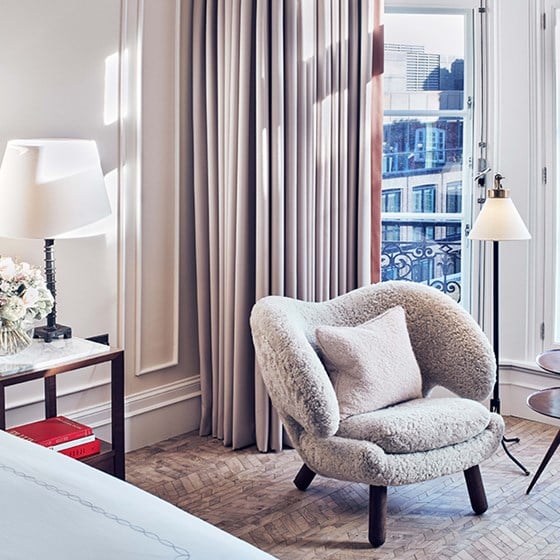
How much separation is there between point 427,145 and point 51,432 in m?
2.25

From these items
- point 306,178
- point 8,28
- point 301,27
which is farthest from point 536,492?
point 8,28

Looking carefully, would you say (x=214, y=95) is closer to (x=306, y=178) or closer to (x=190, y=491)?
(x=306, y=178)

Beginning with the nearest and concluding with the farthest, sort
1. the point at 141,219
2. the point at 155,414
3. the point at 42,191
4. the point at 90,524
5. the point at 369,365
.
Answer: the point at 90,524
the point at 42,191
the point at 369,365
the point at 141,219
the point at 155,414

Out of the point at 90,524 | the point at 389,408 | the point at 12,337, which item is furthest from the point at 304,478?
the point at 90,524

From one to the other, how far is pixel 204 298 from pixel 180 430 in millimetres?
620

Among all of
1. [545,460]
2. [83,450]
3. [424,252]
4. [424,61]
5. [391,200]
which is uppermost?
[424,61]

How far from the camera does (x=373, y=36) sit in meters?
3.45

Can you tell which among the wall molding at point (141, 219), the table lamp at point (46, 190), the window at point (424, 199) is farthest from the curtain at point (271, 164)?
the table lamp at point (46, 190)

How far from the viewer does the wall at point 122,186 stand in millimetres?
2955

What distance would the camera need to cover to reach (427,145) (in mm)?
3910

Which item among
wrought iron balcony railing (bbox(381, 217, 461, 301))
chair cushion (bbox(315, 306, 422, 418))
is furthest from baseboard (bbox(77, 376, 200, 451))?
wrought iron balcony railing (bbox(381, 217, 461, 301))

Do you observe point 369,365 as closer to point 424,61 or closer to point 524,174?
point 524,174

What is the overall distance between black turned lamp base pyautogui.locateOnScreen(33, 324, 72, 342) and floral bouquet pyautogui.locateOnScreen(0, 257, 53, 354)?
175 millimetres

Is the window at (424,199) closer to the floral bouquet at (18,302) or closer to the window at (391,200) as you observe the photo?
the window at (391,200)
